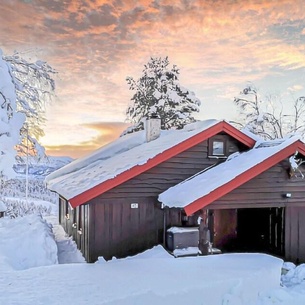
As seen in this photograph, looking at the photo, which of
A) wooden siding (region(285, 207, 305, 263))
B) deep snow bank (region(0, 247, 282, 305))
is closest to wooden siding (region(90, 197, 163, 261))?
deep snow bank (region(0, 247, 282, 305))

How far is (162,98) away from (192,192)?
1883 centimetres

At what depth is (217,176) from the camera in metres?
10.1

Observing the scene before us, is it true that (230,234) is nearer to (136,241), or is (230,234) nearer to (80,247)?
(136,241)

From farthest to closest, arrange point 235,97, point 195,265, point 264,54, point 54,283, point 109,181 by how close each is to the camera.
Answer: point 235,97 < point 264,54 < point 109,181 < point 195,265 < point 54,283

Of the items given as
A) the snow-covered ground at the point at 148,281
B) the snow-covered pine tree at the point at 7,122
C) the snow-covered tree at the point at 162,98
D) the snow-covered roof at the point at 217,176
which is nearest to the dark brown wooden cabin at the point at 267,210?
the snow-covered roof at the point at 217,176

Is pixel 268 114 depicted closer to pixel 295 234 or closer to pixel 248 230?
pixel 248 230

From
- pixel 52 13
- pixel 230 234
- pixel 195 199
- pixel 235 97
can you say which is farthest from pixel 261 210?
pixel 235 97

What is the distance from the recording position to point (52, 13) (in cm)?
1340

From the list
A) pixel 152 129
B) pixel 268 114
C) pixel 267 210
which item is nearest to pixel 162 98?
pixel 268 114

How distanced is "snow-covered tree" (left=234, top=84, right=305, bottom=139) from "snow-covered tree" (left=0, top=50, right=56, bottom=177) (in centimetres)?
1539

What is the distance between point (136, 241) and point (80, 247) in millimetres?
2075

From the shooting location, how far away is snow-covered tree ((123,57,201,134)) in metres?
27.5

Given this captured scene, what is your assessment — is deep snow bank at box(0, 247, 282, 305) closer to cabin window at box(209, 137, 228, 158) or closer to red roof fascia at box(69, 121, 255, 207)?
red roof fascia at box(69, 121, 255, 207)

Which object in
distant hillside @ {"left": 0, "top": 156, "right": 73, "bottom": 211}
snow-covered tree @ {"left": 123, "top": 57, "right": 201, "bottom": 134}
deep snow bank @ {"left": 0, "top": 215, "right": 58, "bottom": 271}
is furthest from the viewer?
snow-covered tree @ {"left": 123, "top": 57, "right": 201, "bottom": 134}
